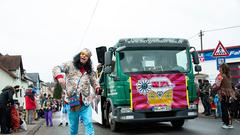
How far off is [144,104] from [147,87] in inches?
17.5

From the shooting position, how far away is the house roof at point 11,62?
59.5 m

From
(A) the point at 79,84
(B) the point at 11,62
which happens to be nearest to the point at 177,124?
(A) the point at 79,84

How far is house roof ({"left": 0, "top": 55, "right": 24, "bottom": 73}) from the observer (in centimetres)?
5945

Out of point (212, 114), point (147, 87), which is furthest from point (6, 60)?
point (147, 87)

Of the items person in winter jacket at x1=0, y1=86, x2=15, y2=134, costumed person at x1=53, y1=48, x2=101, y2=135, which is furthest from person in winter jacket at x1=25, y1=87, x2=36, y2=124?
costumed person at x1=53, y1=48, x2=101, y2=135

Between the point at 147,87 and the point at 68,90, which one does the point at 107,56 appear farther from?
the point at 68,90

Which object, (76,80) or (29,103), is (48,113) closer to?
(29,103)

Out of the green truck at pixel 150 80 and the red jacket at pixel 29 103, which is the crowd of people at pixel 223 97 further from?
the red jacket at pixel 29 103

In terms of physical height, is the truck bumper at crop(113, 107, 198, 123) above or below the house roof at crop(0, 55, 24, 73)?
below

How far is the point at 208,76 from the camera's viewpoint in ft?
90.1

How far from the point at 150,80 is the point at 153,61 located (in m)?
0.62

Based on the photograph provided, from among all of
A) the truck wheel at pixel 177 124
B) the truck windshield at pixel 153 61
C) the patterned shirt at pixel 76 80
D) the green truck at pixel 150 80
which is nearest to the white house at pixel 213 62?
the truck wheel at pixel 177 124

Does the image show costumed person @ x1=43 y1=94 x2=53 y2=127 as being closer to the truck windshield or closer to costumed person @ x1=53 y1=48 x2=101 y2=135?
the truck windshield

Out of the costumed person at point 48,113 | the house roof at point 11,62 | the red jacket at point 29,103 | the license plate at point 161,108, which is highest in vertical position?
the house roof at point 11,62
